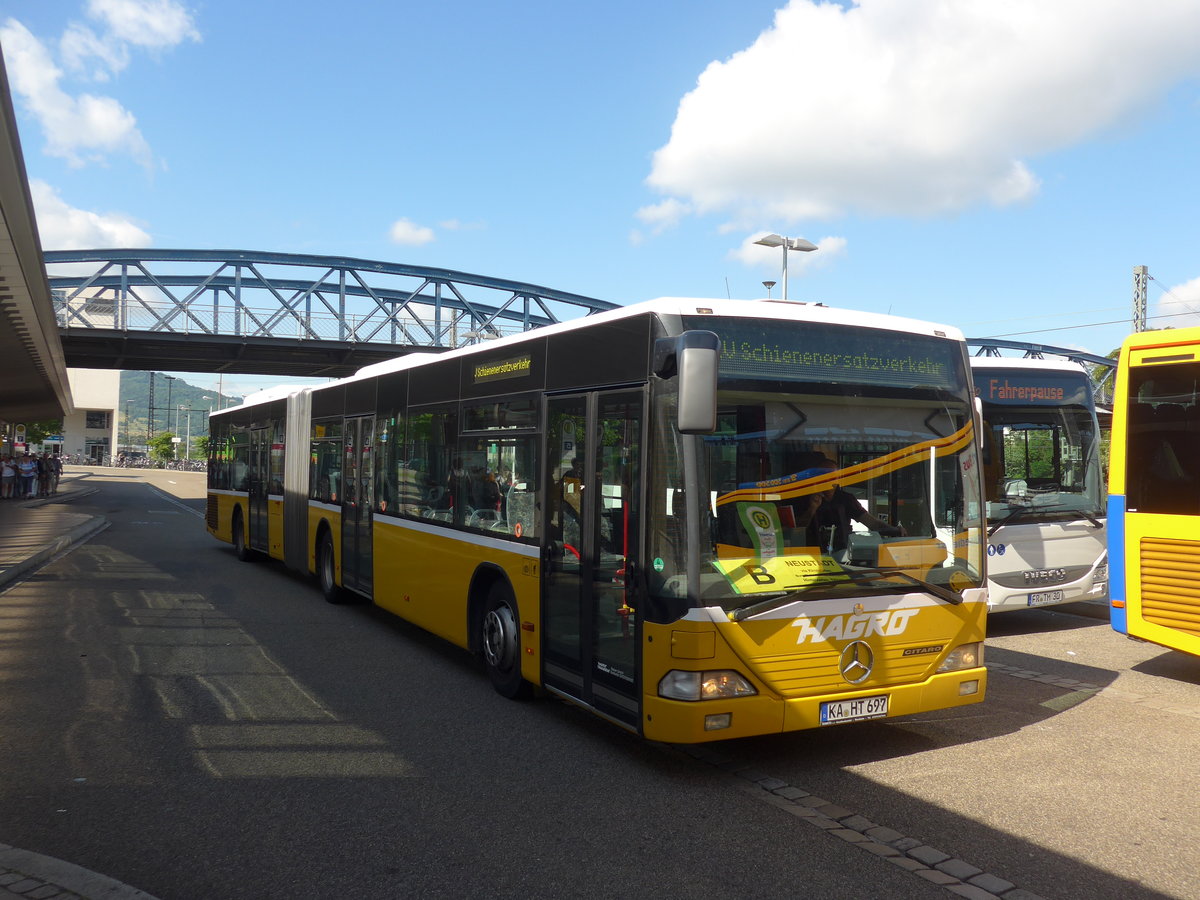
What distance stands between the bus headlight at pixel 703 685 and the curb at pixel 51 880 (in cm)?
266

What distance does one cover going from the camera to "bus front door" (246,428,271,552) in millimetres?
15984

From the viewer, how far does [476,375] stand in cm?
819

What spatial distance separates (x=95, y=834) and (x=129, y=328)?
36675mm

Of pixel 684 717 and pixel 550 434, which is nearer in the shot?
pixel 684 717

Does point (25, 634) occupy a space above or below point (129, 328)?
below

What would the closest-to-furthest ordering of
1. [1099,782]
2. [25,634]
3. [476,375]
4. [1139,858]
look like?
[1139,858]
[1099,782]
[476,375]
[25,634]

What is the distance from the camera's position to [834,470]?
18.5 feet

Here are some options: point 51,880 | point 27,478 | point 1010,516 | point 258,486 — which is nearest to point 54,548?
point 258,486

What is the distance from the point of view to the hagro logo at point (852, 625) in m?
5.55

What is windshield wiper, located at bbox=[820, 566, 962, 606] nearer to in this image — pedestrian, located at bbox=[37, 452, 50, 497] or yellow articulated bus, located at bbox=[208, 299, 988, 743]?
yellow articulated bus, located at bbox=[208, 299, 988, 743]

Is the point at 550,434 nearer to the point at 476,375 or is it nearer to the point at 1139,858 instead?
the point at 476,375

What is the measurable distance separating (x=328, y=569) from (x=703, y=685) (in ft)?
27.0

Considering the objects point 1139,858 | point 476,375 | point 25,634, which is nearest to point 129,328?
point 25,634

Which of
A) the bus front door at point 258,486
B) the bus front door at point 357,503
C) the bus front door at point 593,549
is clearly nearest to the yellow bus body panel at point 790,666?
the bus front door at point 593,549
